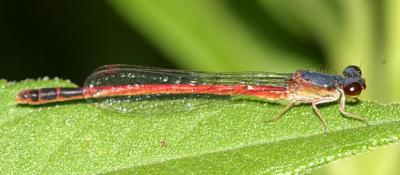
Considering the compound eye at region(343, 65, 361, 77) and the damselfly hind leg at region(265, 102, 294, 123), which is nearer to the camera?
the damselfly hind leg at region(265, 102, 294, 123)

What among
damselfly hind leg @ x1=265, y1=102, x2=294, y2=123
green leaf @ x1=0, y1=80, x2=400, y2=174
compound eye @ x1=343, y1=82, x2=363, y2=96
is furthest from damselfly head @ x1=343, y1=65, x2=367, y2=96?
damselfly hind leg @ x1=265, y1=102, x2=294, y2=123

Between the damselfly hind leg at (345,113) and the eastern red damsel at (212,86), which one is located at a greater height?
the eastern red damsel at (212,86)

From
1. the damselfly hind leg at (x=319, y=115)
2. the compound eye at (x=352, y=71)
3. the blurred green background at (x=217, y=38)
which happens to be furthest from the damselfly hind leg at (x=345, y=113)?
the blurred green background at (x=217, y=38)

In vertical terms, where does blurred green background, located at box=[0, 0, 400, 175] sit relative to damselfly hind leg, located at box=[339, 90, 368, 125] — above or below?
above

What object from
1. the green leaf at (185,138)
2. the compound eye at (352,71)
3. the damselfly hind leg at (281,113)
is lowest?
the green leaf at (185,138)

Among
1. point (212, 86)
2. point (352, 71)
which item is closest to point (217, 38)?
point (212, 86)

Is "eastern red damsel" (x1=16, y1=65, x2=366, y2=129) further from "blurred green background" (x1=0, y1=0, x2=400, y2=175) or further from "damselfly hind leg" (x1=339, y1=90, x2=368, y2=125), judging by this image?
"blurred green background" (x1=0, y1=0, x2=400, y2=175)

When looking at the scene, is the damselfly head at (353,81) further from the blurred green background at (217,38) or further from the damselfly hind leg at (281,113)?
the damselfly hind leg at (281,113)
